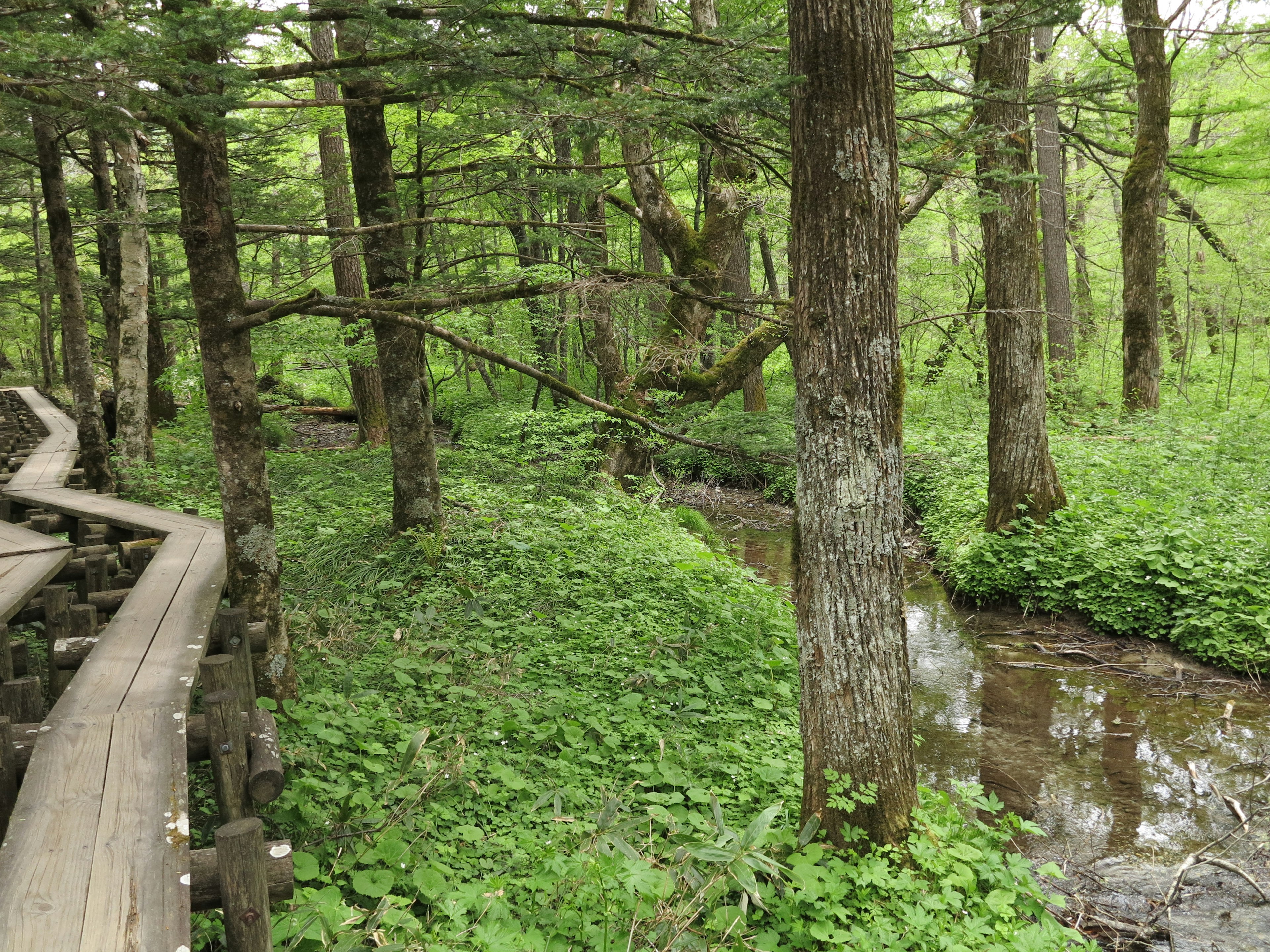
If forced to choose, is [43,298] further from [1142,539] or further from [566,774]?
[1142,539]

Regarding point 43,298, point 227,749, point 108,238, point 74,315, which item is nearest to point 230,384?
point 227,749

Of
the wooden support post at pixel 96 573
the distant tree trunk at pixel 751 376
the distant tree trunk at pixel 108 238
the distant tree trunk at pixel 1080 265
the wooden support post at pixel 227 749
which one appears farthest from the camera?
the distant tree trunk at pixel 1080 265

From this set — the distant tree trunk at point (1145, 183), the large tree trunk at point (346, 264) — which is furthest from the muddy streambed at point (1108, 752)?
the distant tree trunk at point (1145, 183)

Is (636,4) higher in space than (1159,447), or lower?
higher

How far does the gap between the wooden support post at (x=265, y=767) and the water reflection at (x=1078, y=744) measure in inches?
137

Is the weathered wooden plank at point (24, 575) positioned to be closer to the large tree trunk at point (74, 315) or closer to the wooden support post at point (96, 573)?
the wooden support post at point (96, 573)

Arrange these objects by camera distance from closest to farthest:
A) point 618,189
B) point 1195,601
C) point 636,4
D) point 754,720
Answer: point 754,720 < point 1195,601 < point 636,4 < point 618,189

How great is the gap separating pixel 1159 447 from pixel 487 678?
10915 millimetres

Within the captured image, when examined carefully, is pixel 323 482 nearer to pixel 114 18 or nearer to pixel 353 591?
pixel 353 591

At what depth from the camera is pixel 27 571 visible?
5258mm

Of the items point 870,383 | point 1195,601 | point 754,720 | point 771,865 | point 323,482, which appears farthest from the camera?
point 323,482

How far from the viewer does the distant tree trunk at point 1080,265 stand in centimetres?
2059

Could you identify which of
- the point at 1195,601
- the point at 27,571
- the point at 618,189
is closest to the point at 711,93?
the point at 27,571

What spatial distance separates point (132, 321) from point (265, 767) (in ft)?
28.9
